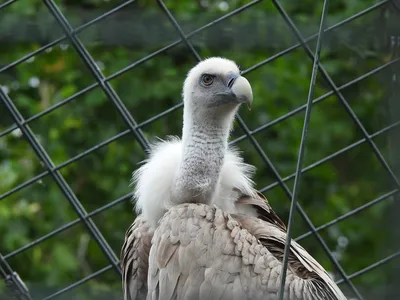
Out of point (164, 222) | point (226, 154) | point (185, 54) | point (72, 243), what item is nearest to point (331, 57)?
point (185, 54)

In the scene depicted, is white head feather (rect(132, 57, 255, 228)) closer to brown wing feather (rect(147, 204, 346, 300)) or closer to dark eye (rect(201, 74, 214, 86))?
dark eye (rect(201, 74, 214, 86))

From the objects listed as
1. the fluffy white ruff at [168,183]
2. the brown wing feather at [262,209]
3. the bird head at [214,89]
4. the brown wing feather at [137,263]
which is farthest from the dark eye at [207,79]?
the brown wing feather at [137,263]

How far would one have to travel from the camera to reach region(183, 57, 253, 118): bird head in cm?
333

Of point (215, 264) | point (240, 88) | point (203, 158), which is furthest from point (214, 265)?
point (240, 88)

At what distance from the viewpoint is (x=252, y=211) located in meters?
3.49

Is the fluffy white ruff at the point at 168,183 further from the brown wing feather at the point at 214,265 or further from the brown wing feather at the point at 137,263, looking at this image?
the brown wing feather at the point at 214,265

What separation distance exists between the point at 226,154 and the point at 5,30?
84cm

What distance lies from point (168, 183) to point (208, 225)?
1.04 ft

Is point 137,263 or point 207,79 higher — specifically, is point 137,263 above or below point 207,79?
below

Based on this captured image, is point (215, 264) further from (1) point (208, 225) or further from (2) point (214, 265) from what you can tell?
(1) point (208, 225)

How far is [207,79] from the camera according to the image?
11.1ft

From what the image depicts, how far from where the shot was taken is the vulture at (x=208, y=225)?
3125 mm

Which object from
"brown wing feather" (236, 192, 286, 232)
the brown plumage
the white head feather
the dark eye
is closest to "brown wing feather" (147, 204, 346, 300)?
the brown plumage

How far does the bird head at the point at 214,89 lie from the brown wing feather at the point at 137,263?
440 mm
